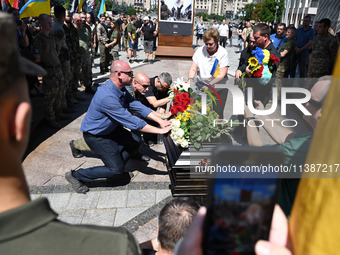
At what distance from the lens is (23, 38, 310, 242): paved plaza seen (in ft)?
11.1

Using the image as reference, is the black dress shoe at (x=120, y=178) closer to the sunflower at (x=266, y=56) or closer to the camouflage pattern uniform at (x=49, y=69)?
the camouflage pattern uniform at (x=49, y=69)

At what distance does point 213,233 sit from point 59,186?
3693 millimetres

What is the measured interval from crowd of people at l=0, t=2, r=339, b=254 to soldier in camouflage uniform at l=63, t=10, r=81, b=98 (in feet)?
0.08

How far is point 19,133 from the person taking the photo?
0.78 metres

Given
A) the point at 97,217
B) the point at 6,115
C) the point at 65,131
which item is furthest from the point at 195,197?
the point at 65,131

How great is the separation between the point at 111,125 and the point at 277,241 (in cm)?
315

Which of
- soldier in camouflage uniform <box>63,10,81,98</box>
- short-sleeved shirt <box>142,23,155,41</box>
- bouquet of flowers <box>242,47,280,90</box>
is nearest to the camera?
bouquet of flowers <box>242,47,280,90</box>

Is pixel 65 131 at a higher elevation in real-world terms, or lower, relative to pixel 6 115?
lower

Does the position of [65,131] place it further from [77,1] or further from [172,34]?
[172,34]

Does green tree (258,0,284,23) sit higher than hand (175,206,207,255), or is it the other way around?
green tree (258,0,284,23)

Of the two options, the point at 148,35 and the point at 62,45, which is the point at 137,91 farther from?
the point at 148,35

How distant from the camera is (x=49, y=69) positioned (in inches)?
221

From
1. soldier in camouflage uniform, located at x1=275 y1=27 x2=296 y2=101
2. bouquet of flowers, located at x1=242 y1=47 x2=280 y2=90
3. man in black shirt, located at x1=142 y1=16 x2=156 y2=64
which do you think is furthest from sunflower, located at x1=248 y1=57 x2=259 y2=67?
man in black shirt, located at x1=142 y1=16 x2=156 y2=64

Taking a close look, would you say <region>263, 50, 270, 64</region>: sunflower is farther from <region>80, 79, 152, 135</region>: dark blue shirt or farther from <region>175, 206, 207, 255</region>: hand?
<region>175, 206, 207, 255</region>: hand
